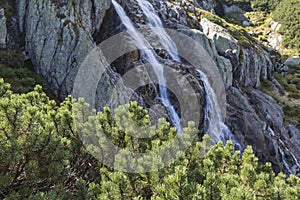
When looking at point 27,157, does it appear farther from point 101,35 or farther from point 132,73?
point 101,35

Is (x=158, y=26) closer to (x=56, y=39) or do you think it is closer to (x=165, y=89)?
(x=165, y=89)

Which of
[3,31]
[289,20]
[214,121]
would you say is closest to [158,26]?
→ [214,121]

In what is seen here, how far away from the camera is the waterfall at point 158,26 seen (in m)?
26.8

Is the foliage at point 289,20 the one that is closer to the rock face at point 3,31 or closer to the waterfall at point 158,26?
the waterfall at point 158,26

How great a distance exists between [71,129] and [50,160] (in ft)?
4.83

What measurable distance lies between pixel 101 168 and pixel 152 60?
17.2 metres

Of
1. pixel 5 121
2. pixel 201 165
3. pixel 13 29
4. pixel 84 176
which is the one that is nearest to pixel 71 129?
pixel 84 176

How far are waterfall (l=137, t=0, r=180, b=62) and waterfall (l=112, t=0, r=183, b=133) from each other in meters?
3.15

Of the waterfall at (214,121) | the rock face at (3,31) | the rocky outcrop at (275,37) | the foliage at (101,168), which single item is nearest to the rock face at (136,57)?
the rock face at (3,31)

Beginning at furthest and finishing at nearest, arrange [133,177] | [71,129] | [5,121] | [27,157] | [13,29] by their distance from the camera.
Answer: [13,29]
[71,129]
[133,177]
[27,157]
[5,121]

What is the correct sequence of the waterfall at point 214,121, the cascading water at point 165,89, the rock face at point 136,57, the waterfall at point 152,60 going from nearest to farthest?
the rock face at point 136,57 → the waterfall at point 152,60 → the cascading water at point 165,89 → the waterfall at point 214,121

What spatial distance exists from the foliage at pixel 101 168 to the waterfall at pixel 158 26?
67.0 ft

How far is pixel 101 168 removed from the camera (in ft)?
17.6

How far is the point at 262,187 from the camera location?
5.06 meters
